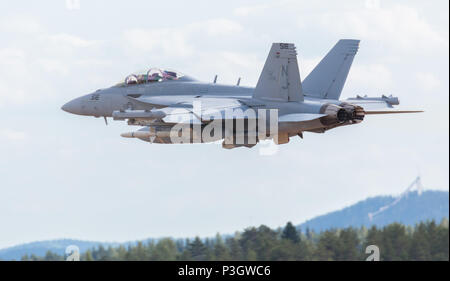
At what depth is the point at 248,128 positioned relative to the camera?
32188mm

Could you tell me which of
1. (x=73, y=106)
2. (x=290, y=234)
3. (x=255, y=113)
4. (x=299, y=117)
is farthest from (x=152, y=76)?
(x=290, y=234)

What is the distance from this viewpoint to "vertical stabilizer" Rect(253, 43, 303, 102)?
31781 millimetres

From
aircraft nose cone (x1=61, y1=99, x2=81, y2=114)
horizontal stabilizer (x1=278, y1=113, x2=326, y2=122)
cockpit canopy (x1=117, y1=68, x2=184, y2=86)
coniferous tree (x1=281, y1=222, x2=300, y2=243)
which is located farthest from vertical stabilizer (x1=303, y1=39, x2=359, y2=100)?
coniferous tree (x1=281, y1=222, x2=300, y2=243)

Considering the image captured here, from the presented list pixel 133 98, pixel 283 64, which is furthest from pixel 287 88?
pixel 133 98

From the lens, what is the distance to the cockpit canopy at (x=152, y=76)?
36000mm

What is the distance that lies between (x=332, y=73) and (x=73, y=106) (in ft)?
31.1

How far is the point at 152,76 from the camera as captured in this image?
119ft

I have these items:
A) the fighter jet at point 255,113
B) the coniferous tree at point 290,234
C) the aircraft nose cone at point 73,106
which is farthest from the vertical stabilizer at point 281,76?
the coniferous tree at point 290,234

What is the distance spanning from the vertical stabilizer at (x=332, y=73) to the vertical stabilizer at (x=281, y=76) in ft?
10.1

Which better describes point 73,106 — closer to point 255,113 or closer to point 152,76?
point 152,76

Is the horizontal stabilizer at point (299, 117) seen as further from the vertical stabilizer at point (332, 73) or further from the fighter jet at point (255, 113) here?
the vertical stabilizer at point (332, 73)
